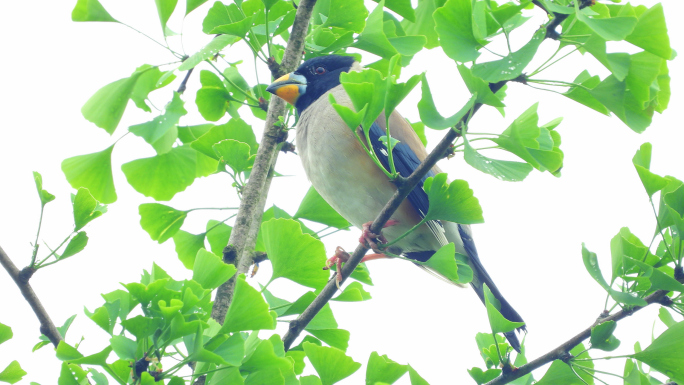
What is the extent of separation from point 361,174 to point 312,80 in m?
1.07

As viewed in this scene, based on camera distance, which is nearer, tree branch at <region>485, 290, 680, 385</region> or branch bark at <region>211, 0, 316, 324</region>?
tree branch at <region>485, 290, 680, 385</region>

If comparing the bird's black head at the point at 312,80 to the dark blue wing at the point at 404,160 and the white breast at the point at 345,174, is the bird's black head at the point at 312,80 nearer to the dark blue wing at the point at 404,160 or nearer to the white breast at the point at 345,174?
the white breast at the point at 345,174

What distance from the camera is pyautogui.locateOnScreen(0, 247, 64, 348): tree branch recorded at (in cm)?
200

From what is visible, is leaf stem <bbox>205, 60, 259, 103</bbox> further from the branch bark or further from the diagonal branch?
the diagonal branch

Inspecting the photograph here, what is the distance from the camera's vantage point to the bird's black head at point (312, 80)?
11.6 feet

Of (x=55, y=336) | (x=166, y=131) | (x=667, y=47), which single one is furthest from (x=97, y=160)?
(x=667, y=47)

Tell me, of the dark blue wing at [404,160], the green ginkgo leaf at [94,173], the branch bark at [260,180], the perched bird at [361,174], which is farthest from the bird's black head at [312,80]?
the green ginkgo leaf at [94,173]

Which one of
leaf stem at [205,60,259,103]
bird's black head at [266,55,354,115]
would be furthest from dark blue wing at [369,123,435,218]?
leaf stem at [205,60,259,103]

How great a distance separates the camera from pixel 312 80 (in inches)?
161

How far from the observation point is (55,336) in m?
2.05

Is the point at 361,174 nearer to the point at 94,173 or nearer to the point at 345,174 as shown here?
the point at 345,174

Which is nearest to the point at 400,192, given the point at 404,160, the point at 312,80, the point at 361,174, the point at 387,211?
the point at 387,211

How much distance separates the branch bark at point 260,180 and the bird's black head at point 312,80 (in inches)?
11.6

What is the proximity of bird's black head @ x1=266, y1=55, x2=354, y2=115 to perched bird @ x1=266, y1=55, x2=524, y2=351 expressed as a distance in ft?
0.05
